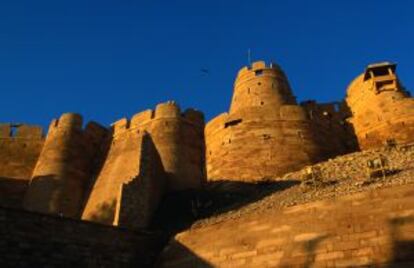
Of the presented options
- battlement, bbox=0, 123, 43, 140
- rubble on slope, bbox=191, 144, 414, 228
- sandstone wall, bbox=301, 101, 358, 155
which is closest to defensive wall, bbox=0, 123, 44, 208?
battlement, bbox=0, 123, 43, 140

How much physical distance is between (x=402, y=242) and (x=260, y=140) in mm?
13403

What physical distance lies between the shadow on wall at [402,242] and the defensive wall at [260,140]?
1146cm

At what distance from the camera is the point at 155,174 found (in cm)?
1852

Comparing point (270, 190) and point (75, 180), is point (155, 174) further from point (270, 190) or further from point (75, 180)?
point (75, 180)

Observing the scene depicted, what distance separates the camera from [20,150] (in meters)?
26.9

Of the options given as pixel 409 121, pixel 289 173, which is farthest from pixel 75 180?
pixel 409 121

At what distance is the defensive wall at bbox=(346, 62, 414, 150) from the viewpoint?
2372cm

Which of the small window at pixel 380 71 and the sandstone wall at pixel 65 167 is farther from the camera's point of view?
the small window at pixel 380 71

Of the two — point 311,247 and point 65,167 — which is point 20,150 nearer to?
point 65,167

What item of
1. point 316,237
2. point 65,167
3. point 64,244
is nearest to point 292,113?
point 65,167

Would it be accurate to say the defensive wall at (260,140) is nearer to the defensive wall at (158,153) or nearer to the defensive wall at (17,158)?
the defensive wall at (158,153)

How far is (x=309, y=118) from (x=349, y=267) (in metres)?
14.8

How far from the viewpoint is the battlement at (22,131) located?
2766 centimetres

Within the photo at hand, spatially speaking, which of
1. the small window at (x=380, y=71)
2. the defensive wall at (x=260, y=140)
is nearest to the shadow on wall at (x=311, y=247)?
the defensive wall at (x=260, y=140)
